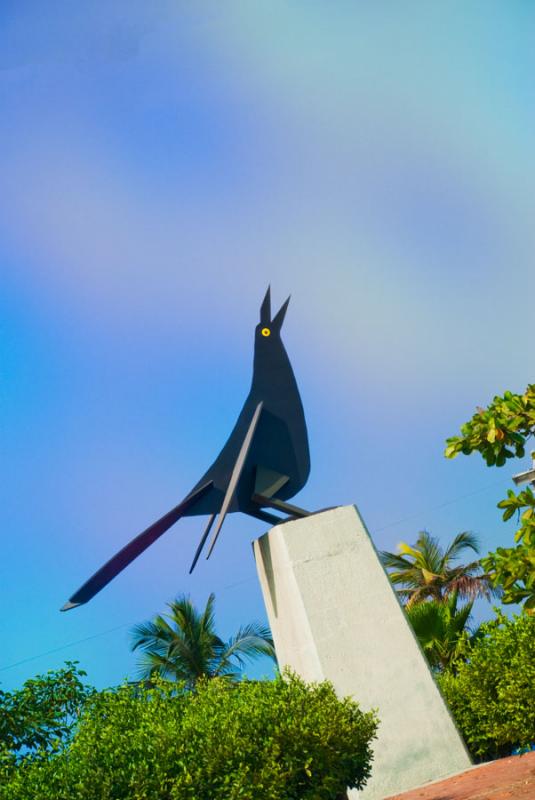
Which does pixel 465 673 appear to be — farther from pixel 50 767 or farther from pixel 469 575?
pixel 469 575

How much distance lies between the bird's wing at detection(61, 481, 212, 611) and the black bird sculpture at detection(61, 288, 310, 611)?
2 cm

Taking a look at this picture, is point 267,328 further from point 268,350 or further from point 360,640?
point 360,640

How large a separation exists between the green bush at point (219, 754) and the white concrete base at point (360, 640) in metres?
3.02

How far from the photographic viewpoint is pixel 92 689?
14.0m

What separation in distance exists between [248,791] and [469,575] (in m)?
21.2

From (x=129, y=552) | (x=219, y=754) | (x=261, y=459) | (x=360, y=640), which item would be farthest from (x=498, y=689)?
(x=129, y=552)

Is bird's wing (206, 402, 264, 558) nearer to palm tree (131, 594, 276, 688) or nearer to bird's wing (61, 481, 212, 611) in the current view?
bird's wing (61, 481, 212, 611)

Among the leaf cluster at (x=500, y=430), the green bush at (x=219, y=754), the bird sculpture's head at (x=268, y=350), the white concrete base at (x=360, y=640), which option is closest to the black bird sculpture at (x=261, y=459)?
the bird sculpture's head at (x=268, y=350)

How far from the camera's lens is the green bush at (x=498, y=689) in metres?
11.4

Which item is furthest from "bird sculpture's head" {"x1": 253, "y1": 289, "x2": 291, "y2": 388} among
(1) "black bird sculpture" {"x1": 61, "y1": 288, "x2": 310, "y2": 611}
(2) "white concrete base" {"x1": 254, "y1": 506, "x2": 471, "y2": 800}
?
(2) "white concrete base" {"x1": 254, "y1": 506, "x2": 471, "y2": 800}

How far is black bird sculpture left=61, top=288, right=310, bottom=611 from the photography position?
14.6 meters

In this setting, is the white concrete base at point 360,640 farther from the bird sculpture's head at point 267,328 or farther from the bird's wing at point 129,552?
the bird sculpture's head at point 267,328

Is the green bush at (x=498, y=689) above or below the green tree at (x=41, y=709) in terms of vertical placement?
below

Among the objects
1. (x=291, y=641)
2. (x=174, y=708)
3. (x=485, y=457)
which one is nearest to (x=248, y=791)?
(x=174, y=708)
